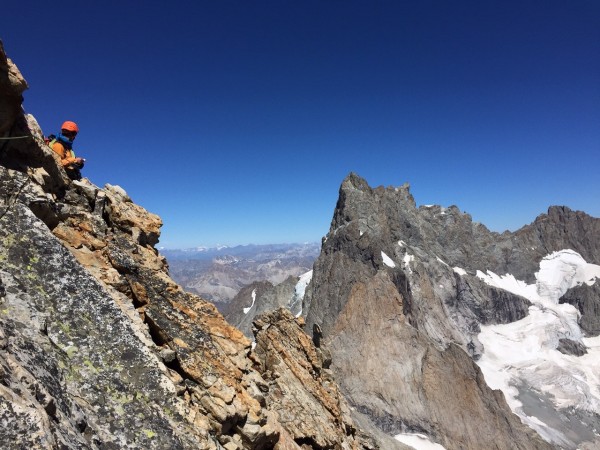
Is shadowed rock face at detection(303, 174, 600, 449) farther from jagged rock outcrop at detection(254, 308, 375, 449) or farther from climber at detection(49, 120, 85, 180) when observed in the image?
climber at detection(49, 120, 85, 180)

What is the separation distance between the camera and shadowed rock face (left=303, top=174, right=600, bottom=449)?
82.4 meters

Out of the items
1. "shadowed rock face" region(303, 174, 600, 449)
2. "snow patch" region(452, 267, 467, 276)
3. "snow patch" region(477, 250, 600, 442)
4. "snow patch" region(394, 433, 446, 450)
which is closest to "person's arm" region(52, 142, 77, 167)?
"shadowed rock face" region(303, 174, 600, 449)

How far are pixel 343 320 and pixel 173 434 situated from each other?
9638cm

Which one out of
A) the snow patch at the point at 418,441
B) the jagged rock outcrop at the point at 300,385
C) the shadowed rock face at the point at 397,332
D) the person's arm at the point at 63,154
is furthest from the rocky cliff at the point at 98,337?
the snow patch at the point at 418,441

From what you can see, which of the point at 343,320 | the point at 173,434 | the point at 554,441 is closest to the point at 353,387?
the point at 343,320

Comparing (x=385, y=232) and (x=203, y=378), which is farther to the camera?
(x=385, y=232)

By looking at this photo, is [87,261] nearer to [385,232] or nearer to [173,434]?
[173,434]

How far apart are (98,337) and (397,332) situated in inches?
3758

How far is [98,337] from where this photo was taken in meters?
9.20

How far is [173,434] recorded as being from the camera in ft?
28.7

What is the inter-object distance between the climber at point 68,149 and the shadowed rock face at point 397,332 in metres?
57.7

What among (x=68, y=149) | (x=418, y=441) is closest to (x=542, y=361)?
(x=418, y=441)

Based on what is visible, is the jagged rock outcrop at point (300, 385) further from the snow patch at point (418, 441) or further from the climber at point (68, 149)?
the snow patch at point (418, 441)

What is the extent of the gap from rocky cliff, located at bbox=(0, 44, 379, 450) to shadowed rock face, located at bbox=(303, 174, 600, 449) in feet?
182
